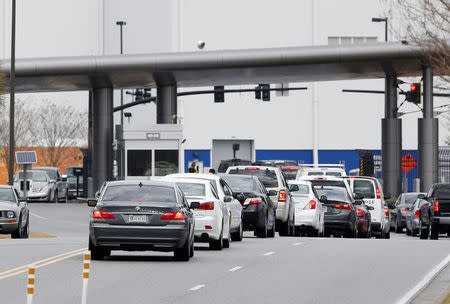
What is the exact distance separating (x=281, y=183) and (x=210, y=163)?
54845 millimetres

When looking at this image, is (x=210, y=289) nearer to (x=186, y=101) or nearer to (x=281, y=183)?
(x=281, y=183)

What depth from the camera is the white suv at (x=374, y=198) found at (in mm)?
39156

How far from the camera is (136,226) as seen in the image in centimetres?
2111

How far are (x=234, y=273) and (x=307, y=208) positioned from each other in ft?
51.5

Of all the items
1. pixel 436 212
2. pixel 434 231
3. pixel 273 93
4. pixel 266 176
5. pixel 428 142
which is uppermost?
pixel 273 93

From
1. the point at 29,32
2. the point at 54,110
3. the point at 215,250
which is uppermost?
the point at 29,32

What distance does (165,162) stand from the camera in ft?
154

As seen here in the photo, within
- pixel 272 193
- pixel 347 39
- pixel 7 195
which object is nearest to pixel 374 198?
pixel 272 193

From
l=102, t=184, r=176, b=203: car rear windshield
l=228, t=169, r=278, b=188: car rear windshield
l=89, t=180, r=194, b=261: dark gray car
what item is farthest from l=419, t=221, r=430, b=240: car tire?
l=89, t=180, r=194, b=261: dark gray car

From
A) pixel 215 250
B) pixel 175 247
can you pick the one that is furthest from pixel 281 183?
pixel 175 247

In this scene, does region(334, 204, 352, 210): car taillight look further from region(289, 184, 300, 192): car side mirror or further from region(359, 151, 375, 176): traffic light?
region(359, 151, 375, 176): traffic light

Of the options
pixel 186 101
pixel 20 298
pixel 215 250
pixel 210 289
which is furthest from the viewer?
pixel 186 101

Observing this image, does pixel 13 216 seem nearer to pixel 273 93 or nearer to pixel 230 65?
pixel 230 65

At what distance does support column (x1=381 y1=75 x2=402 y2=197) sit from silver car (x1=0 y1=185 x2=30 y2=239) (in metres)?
25.8
